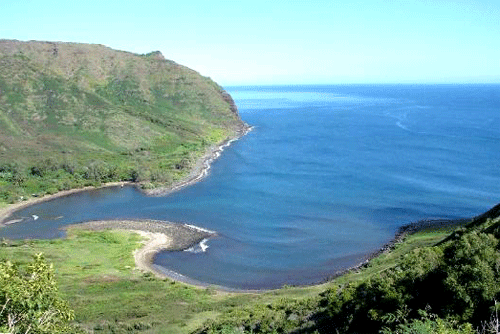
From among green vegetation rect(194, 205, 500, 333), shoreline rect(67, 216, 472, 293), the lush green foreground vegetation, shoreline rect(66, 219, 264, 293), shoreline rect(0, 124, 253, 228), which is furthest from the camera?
shoreline rect(0, 124, 253, 228)

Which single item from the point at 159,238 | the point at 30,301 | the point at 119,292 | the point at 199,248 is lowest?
the point at 199,248

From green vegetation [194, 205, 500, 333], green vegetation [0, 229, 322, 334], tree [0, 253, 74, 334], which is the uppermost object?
tree [0, 253, 74, 334]

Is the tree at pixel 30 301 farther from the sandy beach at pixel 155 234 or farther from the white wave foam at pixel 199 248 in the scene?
the white wave foam at pixel 199 248

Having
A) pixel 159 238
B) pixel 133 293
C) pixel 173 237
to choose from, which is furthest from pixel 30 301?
pixel 173 237

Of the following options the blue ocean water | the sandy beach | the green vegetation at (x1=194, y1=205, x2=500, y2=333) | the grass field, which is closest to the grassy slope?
the grass field

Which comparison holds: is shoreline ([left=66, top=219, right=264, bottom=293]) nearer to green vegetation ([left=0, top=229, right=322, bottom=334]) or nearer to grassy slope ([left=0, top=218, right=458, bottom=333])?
green vegetation ([left=0, top=229, right=322, bottom=334])

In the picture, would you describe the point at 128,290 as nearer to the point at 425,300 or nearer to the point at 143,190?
the point at 425,300

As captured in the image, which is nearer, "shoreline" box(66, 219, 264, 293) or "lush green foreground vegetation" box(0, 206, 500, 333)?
"lush green foreground vegetation" box(0, 206, 500, 333)

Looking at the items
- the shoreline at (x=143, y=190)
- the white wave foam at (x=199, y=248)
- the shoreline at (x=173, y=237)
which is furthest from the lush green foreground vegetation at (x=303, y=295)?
the shoreline at (x=143, y=190)
